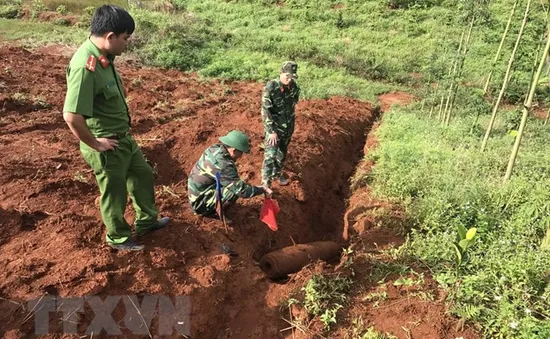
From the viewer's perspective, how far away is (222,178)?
413cm

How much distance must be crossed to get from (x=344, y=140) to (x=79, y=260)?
6.07 meters

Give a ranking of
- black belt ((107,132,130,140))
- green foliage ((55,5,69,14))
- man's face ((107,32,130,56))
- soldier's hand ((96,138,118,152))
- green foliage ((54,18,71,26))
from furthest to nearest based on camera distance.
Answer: green foliage ((55,5,69,14)) → green foliage ((54,18,71,26)) → black belt ((107,132,130,140)) → soldier's hand ((96,138,118,152)) → man's face ((107,32,130,56))

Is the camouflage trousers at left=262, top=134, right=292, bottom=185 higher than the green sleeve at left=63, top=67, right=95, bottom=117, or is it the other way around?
the green sleeve at left=63, top=67, right=95, bottom=117

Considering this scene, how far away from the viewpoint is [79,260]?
3.43 meters

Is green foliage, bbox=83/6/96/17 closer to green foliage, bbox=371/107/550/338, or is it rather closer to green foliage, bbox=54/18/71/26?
green foliage, bbox=54/18/71/26

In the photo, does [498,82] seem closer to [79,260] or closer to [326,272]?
[326,272]

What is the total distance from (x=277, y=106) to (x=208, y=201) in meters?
1.74

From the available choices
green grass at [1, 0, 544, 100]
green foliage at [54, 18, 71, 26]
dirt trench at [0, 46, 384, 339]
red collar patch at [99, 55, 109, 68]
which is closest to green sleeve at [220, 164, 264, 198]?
dirt trench at [0, 46, 384, 339]

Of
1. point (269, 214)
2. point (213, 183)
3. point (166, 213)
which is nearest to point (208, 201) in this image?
point (213, 183)

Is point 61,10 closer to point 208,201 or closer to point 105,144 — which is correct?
point 208,201

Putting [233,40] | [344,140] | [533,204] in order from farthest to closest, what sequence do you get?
1. [233,40]
2. [344,140]
3. [533,204]

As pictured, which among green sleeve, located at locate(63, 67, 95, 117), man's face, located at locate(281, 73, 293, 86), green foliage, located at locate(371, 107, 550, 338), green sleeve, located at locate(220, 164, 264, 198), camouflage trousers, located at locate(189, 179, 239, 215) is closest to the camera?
green sleeve, located at locate(63, 67, 95, 117)

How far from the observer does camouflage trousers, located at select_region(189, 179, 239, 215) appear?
4.31 metres

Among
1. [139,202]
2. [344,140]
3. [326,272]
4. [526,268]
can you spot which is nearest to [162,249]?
[139,202]
